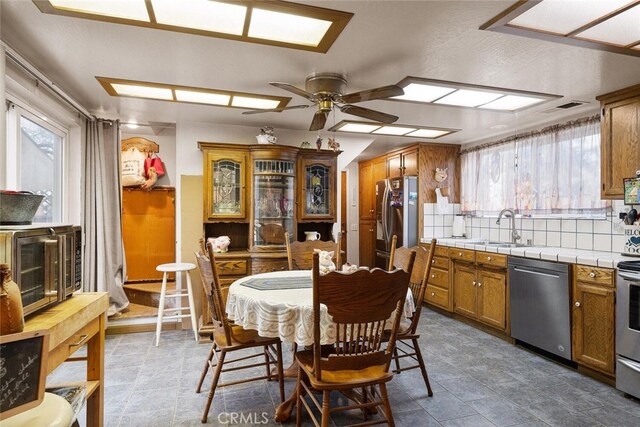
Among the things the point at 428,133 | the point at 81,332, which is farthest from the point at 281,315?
the point at 428,133

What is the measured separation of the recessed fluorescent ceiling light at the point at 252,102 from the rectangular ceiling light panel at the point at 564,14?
198 cm

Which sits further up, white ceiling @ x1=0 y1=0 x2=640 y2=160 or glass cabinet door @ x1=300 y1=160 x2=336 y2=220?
white ceiling @ x1=0 y1=0 x2=640 y2=160

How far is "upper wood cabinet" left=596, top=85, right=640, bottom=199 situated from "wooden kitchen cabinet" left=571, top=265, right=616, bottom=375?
2.41 feet

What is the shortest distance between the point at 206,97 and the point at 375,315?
2414 millimetres

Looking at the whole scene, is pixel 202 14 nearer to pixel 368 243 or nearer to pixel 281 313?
pixel 281 313

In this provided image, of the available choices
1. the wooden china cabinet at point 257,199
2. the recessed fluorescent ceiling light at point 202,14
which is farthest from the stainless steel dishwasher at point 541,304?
the recessed fluorescent ceiling light at point 202,14

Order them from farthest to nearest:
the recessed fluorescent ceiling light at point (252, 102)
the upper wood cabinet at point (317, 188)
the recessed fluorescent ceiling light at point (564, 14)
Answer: the upper wood cabinet at point (317, 188) → the recessed fluorescent ceiling light at point (252, 102) → the recessed fluorescent ceiling light at point (564, 14)

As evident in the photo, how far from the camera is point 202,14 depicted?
6.01ft

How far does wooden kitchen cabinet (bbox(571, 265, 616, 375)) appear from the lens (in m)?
2.64

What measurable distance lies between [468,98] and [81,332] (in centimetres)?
317

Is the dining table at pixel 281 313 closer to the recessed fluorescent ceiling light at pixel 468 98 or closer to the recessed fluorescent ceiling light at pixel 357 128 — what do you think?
the recessed fluorescent ceiling light at pixel 468 98

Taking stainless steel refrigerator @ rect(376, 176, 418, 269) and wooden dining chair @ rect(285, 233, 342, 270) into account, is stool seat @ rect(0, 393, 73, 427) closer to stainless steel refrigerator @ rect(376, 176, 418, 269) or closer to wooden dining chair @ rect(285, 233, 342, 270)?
wooden dining chair @ rect(285, 233, 342, 270)

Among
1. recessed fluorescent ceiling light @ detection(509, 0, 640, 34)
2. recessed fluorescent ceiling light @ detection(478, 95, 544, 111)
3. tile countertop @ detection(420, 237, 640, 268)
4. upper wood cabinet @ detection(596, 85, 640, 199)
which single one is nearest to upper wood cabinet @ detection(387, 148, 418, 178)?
tile countertop @ detection(420, 237, 640, 268)

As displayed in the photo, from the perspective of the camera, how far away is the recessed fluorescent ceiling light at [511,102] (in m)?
3.12
